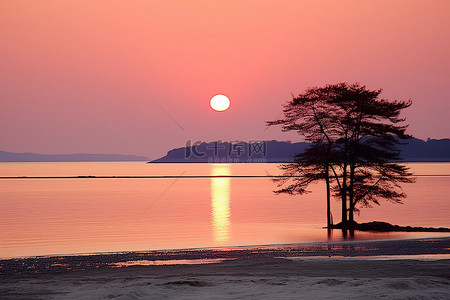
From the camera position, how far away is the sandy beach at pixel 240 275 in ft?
52.4

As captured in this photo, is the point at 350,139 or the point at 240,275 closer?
the point at 240,275

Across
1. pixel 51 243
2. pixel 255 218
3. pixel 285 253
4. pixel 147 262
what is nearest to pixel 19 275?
pixel 147 262

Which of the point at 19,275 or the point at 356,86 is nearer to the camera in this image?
the point at 19,275

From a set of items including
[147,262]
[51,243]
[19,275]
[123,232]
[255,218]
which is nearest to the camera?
[19,275]

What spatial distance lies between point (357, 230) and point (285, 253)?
A: 737 inches

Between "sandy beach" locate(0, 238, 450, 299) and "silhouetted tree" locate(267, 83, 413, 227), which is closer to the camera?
"sandy beach" locate(0, 238, 450, 299)

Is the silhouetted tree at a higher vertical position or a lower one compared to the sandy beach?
higher

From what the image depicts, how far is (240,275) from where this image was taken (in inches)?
779

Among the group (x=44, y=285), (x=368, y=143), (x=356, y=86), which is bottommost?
(x=44, y=285)

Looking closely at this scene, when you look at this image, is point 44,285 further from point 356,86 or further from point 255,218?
point 255,218

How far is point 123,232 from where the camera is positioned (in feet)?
163

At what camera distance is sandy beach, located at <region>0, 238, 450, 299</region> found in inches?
629

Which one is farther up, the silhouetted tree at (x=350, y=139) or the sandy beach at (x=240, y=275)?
the silhouetted tree at (x=350, y=139)

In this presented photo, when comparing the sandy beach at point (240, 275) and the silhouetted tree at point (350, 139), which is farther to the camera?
the silhouetted tree at point (350, 139)
